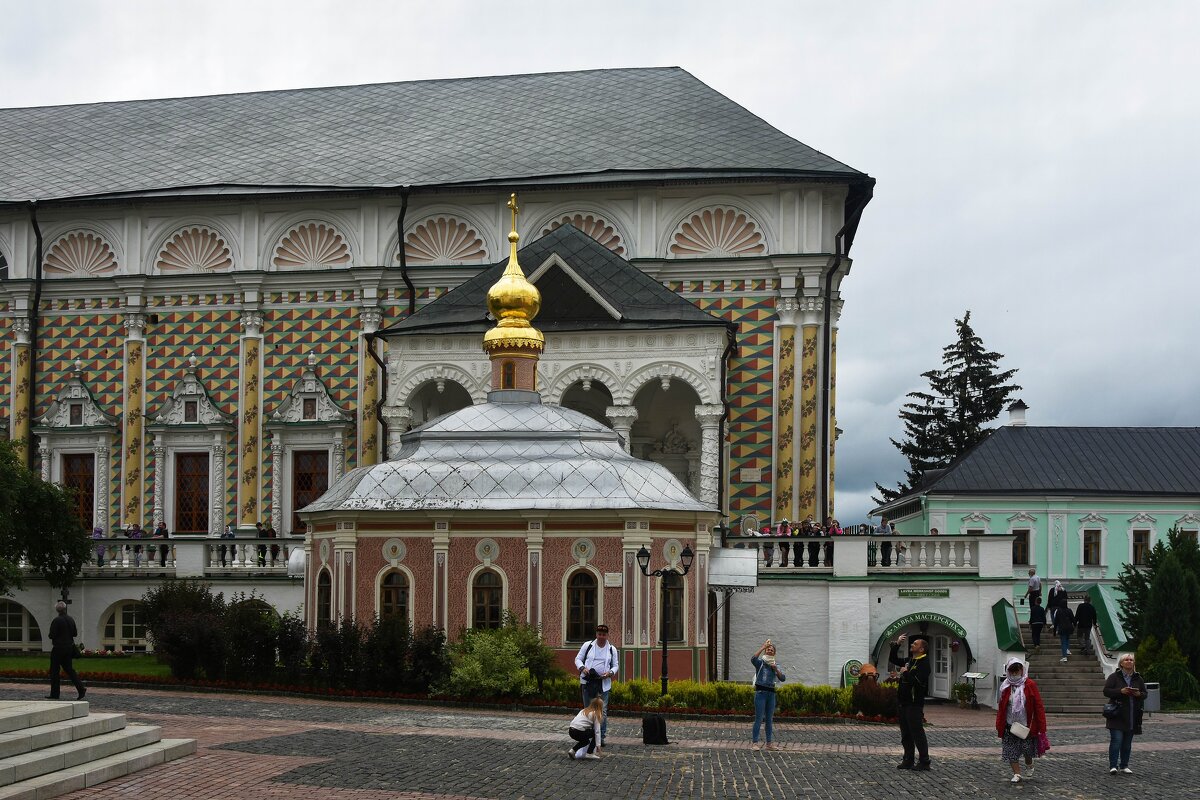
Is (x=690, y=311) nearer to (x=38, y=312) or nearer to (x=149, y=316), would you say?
(x=149, y=316)

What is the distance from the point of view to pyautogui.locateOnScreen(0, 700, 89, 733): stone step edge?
16.7 meters

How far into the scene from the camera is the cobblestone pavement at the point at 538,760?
55.7 ft

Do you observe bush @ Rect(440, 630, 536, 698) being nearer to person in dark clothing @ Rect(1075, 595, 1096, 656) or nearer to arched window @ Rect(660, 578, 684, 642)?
arched window @ Rect(660, 578, 684, 642)

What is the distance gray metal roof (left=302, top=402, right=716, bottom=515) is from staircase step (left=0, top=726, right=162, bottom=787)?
10453 mm

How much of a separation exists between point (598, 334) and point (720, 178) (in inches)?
232

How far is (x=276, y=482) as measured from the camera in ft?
138

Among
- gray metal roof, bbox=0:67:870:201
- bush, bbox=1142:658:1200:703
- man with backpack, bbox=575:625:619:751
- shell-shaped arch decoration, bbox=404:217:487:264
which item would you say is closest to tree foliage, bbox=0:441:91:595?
gray metal roof, bbox=0:67:870:201

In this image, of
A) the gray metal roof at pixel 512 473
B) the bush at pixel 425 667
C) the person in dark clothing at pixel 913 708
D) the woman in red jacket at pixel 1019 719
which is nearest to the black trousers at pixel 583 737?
the person in dark clothing at pixel 913 708

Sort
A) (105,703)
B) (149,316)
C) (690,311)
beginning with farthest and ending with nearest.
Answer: (149,316) < (690,311) < (105,703)

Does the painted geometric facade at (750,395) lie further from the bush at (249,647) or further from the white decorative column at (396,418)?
the bush at (249,647)

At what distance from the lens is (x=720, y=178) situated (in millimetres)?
39625

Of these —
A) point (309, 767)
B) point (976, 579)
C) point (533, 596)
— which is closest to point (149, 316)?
point (533, 596)

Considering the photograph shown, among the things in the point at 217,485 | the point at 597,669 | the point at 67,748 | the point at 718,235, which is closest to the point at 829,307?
the point at 718,235

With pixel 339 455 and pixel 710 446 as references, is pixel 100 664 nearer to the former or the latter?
pixel 339 455
